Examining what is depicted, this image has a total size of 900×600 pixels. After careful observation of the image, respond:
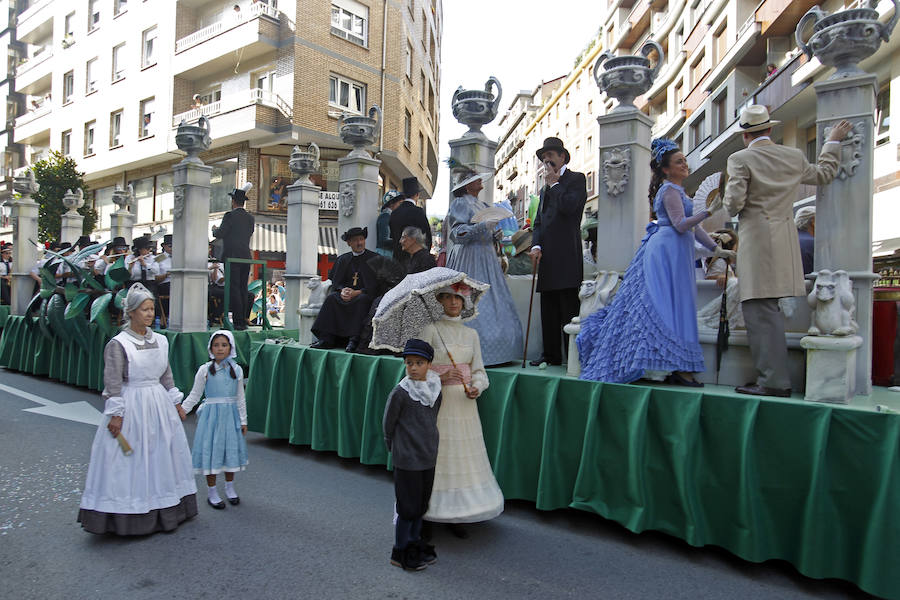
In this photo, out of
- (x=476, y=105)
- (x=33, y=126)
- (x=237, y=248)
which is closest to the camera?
(x=476, y=105)

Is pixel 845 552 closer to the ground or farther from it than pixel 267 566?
farther from it

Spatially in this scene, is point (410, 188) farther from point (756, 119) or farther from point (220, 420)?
point (756, 119)

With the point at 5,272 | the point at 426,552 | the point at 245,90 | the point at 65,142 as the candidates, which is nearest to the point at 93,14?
the point at 65,142

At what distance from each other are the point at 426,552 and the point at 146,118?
25.3m

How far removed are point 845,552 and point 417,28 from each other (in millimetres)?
26425

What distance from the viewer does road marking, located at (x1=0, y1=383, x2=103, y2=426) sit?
7.39m

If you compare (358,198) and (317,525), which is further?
(358,198)

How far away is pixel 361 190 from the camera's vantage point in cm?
800

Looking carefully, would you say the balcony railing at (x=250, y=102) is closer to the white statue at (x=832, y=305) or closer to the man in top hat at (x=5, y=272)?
the man in top hat at (x=5, y=272)

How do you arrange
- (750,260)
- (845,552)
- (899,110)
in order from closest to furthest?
(845,552) < (750,260) < (899,110)

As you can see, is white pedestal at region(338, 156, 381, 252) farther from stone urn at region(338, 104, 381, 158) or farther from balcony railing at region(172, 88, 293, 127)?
balcony railing at region(172, 88, 293, 127)

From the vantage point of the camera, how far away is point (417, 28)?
85.3ft

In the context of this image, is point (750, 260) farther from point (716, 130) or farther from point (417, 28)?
point (417, 28)

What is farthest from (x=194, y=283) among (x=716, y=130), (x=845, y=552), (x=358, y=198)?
(x=716, y=130)
